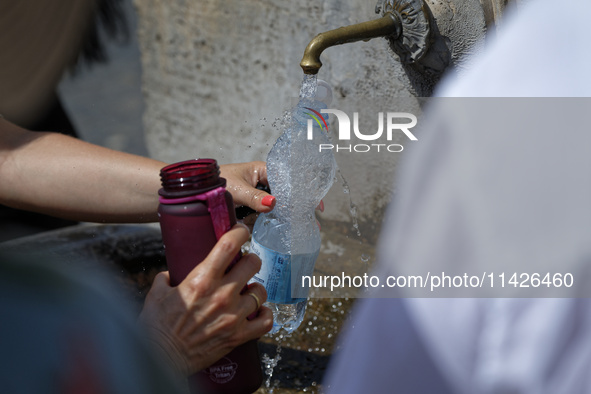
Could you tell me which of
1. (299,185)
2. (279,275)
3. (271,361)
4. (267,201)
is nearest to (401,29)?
(299,185)

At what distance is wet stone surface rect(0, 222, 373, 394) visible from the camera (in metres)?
1.66

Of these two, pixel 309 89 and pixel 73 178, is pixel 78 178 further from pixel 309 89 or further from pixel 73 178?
pixel 309 89

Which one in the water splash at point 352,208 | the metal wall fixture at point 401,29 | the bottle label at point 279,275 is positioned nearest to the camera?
the bottle label at point 279,275

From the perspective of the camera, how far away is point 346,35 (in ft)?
4.90

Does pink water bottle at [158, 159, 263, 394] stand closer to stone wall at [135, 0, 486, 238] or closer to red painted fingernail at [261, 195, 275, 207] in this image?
red painted fingernail at [261, 195, 275, 207]

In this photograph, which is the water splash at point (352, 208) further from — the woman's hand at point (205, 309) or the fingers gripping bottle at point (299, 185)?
the woman's hand at point (205, 309)

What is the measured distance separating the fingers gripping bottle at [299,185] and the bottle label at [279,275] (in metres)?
0.04

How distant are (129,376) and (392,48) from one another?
5.08 feet

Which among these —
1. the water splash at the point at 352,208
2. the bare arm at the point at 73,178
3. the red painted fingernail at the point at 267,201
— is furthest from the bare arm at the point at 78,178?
the water splash at the point at 352,208

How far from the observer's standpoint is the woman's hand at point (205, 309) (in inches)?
34.0

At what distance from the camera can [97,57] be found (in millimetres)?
3365

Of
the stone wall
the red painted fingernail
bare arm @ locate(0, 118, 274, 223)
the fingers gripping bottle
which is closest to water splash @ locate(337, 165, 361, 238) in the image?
the stone wall

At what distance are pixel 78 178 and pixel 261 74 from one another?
157 centimetres

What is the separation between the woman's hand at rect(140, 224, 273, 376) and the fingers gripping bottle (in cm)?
24
